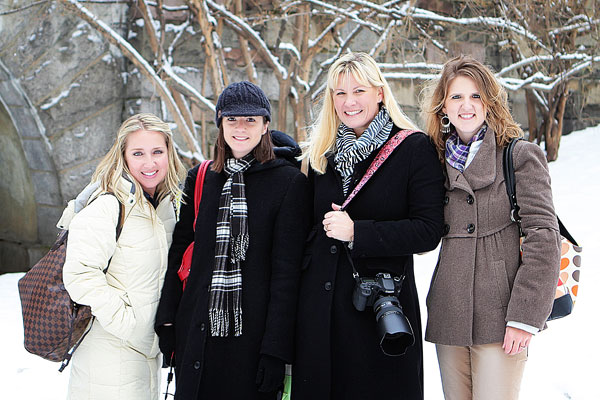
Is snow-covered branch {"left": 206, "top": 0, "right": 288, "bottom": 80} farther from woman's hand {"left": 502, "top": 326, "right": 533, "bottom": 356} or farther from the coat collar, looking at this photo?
woman's hand {"left": 502, "top": 326, "right": 533, "bottom": 356}

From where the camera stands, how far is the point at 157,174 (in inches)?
87.7

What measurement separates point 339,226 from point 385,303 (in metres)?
0.30

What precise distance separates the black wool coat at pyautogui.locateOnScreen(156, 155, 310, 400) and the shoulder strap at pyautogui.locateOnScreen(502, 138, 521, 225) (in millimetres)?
708

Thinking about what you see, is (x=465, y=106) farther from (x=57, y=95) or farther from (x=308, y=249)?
(x=57, y=95)

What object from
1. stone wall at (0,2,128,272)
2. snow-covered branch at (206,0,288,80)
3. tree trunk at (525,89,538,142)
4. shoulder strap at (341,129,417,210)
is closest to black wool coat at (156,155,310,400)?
shoulder strap at (341,129,417,210)

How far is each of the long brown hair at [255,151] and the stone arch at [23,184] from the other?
4133mm

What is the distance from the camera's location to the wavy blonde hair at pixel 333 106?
6.49ft

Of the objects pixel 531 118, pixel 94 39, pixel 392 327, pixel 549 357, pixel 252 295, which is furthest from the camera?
pixel 531 118

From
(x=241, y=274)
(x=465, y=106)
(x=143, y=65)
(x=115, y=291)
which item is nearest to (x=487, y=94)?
(x=465, y=106)

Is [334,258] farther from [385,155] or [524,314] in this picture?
[524,314]

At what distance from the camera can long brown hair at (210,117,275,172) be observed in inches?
83.1

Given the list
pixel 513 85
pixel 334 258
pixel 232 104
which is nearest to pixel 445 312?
pixel 334 258

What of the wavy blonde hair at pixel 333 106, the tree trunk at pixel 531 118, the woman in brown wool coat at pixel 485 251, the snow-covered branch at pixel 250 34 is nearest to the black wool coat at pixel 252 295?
the wavy blonde hair at pixel 333 106

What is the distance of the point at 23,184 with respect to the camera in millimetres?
6383
